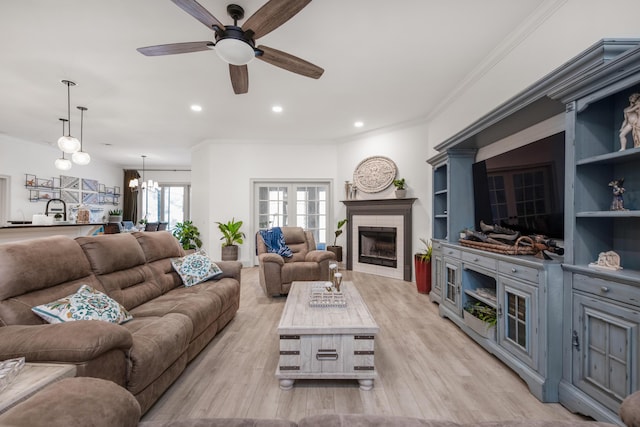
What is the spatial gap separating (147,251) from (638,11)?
4.10 metres

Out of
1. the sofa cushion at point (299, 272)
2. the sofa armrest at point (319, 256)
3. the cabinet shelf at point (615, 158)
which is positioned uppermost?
the cabinet shelf at point (615, 158)

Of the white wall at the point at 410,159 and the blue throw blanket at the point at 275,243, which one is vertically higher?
the white wall at the point at 410,159

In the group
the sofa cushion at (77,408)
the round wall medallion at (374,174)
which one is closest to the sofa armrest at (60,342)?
the sofa cushion at (77,408)

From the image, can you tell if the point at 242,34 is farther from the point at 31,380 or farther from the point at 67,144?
the point at 67,144

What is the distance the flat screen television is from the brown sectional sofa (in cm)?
273

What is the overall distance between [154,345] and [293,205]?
4.74m

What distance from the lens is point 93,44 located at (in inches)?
→ 107

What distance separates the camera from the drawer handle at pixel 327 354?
191 centimetres

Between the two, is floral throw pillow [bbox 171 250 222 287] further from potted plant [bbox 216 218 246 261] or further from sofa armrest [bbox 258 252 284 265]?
potted plant [bbox 216 218 246 261]

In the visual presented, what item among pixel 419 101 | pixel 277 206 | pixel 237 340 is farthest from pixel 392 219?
pixel 237 340

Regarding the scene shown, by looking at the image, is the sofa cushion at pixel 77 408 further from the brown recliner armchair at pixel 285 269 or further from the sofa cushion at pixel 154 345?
the brown recliner armchair at pixel 285 269

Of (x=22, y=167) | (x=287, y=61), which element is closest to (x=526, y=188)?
(x=287, y=61)

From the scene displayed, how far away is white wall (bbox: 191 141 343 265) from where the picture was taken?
614 cm

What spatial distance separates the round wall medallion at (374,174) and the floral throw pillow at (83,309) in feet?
14.3
